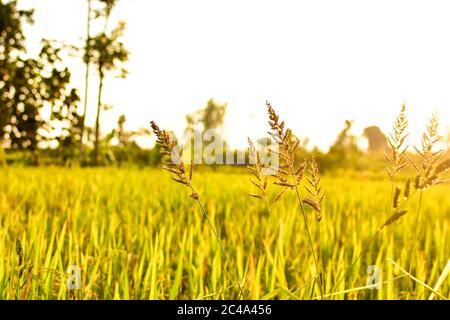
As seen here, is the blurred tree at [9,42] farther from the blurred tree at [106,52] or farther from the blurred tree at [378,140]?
the blurred tree at [378,140]

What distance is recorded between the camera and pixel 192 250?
1.88m

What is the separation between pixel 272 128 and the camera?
588 millimetres

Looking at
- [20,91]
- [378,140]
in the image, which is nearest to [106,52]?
[20,91]

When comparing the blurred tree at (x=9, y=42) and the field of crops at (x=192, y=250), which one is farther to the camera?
the blurred tree at (x=9, y=42)

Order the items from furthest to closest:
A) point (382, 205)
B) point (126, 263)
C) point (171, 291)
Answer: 1. point (382, 205)
2. point (126, 263)
3. point (171, 291)

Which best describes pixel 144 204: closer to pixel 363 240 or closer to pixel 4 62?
pixel 363 240

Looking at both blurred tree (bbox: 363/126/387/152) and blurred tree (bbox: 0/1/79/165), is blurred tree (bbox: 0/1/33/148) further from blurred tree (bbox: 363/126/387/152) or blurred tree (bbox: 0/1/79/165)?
blurred tree (bbox: 363/126/387/152)

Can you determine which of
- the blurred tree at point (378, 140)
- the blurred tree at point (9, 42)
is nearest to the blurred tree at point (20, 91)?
the blurred tree at point (9, 42)

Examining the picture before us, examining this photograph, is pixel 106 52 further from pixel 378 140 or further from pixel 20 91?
pixel 378 140

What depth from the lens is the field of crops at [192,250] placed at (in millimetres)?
1445

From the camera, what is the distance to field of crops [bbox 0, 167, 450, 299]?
1.45 meters

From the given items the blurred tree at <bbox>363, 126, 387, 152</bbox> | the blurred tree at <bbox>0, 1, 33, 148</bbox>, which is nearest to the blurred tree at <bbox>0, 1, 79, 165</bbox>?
the blurred tree at <bbox>0, 1, 33, 148</bbox>

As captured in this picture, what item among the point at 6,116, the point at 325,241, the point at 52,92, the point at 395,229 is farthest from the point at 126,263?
the point at 6,116
